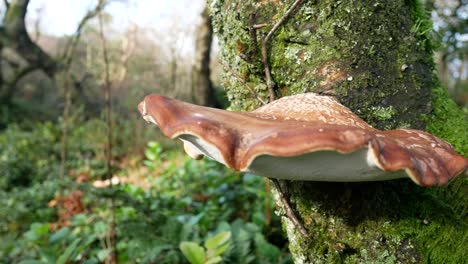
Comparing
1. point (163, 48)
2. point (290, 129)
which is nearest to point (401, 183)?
point (290, 129)

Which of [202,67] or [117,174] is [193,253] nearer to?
[117,174]

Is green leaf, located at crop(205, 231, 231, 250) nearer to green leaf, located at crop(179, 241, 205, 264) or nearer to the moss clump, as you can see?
green leaf, located at crop(179, 241, 205, 264)

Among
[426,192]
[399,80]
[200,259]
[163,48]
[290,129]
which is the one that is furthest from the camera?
[163,48]

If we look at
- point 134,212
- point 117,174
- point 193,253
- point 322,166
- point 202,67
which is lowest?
point 117,174

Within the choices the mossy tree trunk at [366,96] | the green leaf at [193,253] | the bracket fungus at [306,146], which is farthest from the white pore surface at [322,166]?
the green leaf at [193,253]

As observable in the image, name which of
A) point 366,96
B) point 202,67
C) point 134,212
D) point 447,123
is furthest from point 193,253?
point 202,67

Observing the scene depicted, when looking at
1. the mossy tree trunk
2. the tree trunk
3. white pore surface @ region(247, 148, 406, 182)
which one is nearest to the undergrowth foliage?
the mossy tree trunk

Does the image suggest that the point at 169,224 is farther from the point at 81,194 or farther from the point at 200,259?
the point at 81,194
